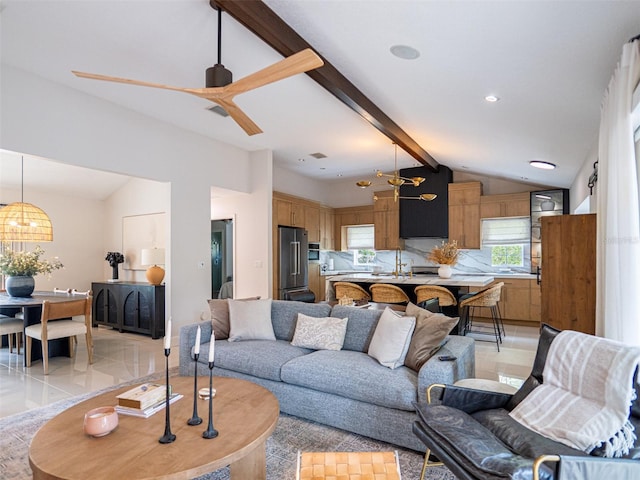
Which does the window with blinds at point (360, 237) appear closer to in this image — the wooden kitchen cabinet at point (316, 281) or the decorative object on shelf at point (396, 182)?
the wooden kitchen cabinet at point (316, 281)

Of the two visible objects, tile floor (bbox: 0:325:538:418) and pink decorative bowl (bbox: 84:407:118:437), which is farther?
tile floor (bbox: 0:325:538:418)

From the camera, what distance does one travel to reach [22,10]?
279cm

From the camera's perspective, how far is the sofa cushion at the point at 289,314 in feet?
11.7

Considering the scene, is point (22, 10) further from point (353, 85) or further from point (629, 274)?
point (629, 274)

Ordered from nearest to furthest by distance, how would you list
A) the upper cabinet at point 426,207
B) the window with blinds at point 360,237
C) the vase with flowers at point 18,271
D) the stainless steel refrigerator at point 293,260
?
1. the vase with flowers at point 18,271
2. the stainless steel refrigerator at point 293,260
3. the upper cabinet at point 426,207
4. the window with blinds at point 360,237

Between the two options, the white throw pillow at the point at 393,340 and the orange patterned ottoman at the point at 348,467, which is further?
the white throw pillow at the point at 393,340

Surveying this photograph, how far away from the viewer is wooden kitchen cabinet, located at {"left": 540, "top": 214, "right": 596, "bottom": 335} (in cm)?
318

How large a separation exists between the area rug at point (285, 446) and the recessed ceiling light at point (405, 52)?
111 inches

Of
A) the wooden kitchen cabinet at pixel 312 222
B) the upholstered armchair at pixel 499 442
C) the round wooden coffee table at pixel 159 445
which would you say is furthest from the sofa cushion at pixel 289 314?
the wooden kitchen cabinet at pixel 312 222

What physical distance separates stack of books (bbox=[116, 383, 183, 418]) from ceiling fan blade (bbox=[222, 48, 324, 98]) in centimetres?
199

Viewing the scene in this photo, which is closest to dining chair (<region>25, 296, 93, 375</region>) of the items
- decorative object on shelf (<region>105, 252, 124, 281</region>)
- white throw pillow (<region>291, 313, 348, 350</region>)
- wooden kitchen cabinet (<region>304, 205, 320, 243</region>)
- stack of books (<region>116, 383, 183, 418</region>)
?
decorative object on shelf (<region>105, 252, 124, 281</region>)

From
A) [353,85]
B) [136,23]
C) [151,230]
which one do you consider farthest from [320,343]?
[151,230]

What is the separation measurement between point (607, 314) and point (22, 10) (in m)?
4.59

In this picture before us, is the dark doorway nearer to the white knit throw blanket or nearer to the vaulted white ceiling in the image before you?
the vaulted white ceiling
